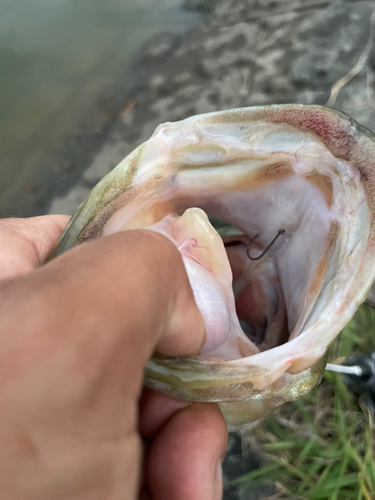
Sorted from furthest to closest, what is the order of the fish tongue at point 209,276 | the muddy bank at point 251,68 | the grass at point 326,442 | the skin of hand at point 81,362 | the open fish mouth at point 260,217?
the muddy bank at point 251,68 → the grass at point 326,442 → the fish tongue at point 209,276 → the open fish mouth at point 260,217 → the skin of hand at point 81,362

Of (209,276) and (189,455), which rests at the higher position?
(209,276)

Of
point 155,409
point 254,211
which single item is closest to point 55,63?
point 254,211

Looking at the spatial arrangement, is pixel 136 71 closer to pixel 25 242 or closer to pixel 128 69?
pixel 128 69

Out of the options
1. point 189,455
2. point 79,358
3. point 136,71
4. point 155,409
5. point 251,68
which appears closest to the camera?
point 79,358

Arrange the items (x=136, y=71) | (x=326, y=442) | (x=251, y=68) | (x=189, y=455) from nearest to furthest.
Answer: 1. (x=189, y=455)
2. (x=326, y=442)
3. (x=251, y=68)
4. (x=136, y=71)

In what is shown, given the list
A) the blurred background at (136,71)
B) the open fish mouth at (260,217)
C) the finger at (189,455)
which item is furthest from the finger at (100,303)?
the blurred background at (136,71)

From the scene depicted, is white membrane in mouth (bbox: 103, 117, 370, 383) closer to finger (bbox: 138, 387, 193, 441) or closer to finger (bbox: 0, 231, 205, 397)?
finger (bbox: 138, 387, 193, 441)

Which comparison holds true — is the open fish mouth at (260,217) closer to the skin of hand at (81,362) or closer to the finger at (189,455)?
the finger at (189,455)

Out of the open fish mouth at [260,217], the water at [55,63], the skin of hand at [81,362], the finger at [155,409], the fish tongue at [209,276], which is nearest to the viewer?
the skin of hand at [81,362]
